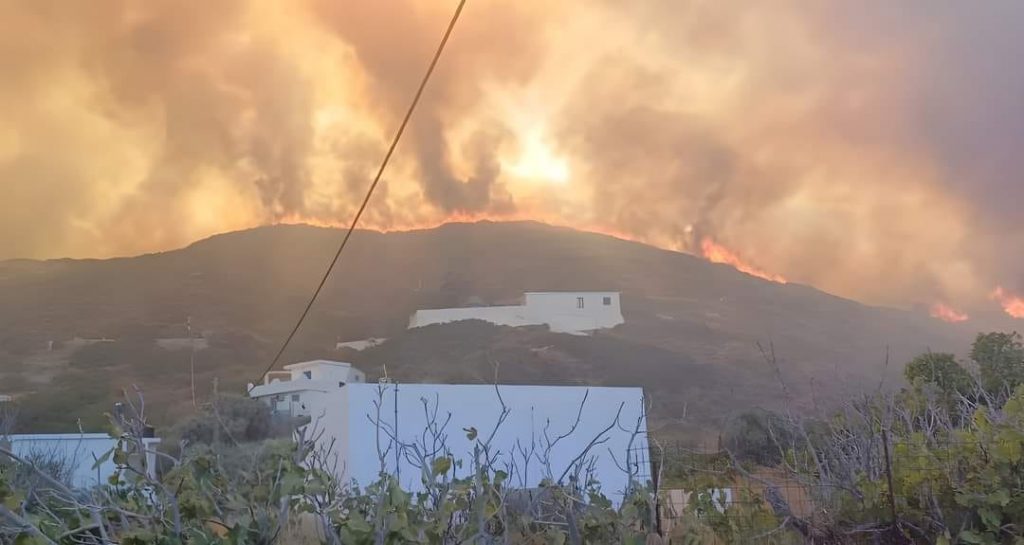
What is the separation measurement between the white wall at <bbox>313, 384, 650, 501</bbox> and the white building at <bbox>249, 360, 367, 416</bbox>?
264cm

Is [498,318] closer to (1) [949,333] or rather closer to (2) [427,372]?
(2) [427,372]

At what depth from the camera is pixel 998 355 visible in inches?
718

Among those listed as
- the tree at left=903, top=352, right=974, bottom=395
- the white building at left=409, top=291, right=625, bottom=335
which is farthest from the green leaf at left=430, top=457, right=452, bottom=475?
the white building at left=409, top=291, right=625, bottom=335

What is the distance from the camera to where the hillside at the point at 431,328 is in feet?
119

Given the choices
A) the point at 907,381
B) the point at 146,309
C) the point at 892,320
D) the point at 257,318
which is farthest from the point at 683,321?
the point at 907,381

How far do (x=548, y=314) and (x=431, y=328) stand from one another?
7337 millimetres

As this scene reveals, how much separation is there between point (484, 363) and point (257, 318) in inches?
571

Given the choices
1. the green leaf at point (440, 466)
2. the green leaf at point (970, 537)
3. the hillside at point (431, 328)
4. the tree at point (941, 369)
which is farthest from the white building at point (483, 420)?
the green leaf at point (440, 466)

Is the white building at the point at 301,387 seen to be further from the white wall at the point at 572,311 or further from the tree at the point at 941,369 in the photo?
the white wall at the point at 572,311

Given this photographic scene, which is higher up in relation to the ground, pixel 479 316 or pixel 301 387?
pixel 479 316

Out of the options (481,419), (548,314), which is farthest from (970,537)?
(548,314)

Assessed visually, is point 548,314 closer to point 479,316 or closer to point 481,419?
point 479,316

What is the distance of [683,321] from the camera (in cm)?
5325

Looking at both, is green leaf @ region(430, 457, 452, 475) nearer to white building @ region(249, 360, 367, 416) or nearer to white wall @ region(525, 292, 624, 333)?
white building @ region(249, 360, 367, 416)
